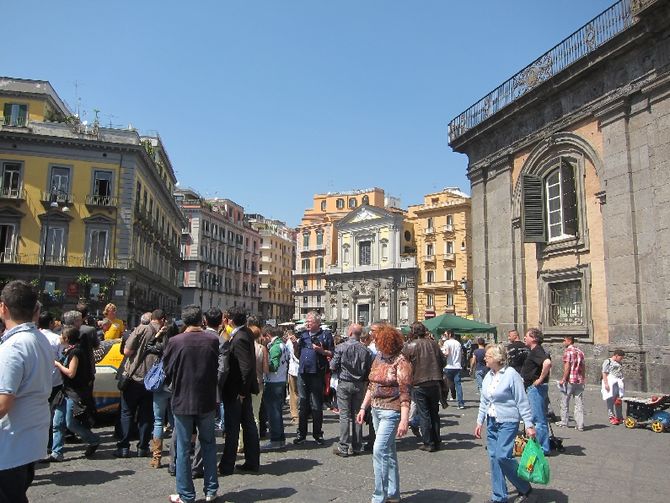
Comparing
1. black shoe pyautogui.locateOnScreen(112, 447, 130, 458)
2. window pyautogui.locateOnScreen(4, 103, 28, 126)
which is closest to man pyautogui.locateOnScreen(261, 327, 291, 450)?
black shoe pyautogui.locateOnScreen(112, 447, 130, 458)

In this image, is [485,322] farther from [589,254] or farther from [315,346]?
[315,346]

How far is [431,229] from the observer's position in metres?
58.2

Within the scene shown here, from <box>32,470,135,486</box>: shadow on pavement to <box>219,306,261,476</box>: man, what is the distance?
116 cm

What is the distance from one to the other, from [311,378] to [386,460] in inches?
139

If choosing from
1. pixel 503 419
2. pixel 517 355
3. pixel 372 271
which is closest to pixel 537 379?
pixel 517 355

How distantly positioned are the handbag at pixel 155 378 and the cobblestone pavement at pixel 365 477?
0.96 meters

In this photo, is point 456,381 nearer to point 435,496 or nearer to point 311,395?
point 311,395

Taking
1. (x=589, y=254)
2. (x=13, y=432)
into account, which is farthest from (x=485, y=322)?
(x=13, y=432)

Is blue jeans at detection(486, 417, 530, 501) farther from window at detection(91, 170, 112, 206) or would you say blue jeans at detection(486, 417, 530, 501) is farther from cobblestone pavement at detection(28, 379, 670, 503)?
window at detection(91, 170, 112, 206)

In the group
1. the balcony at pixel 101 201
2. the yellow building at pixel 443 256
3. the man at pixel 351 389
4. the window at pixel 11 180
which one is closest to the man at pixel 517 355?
the man at pixel 351 389

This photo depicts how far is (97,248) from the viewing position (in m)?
35.0

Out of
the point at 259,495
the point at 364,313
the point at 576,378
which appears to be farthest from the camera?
the point at 364,313

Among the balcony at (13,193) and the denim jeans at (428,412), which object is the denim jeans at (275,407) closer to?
the denim jeans at (428,412)

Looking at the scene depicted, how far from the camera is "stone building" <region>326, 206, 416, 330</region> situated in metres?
60.9
